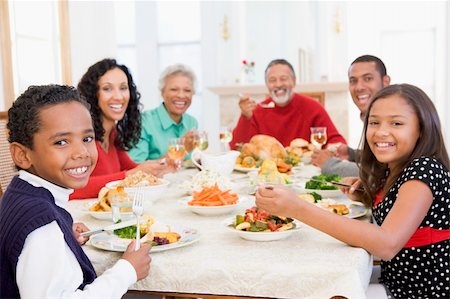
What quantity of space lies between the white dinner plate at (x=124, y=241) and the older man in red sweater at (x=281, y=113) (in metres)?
2.34

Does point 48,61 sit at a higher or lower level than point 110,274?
higher

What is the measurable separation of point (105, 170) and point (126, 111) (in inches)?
17.5

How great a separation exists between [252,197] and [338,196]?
0.32 metres

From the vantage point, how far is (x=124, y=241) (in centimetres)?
135

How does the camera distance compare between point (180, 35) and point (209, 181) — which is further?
point (180, 35)

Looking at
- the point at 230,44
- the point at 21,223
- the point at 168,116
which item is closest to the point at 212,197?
the point at 21,223

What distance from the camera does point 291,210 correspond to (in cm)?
133

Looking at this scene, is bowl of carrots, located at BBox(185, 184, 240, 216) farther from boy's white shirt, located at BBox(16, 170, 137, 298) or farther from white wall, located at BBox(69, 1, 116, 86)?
white wall, located at BBox(69, 1, 116, 86)

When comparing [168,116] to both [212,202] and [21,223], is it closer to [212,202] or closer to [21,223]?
[212,202]

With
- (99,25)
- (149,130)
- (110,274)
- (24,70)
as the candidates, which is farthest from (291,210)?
(99,25)

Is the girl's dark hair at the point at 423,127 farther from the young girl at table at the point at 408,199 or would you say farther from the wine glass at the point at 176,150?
the wine glass at the point at 176,150

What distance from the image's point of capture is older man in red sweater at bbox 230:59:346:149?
384 centimetres

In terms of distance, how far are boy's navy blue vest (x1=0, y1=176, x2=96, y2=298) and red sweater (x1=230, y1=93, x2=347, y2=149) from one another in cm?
271

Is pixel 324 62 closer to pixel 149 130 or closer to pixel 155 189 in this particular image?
pixel 149 130
